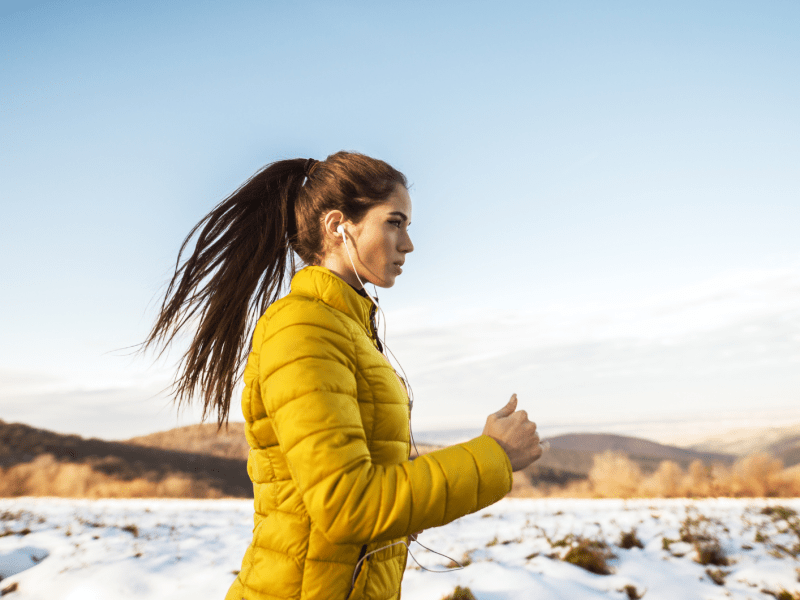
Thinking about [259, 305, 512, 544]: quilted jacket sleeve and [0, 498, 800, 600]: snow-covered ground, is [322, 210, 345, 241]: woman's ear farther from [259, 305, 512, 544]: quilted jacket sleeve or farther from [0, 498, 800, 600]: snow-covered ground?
[0, 498, 800, 600]: snow-covered ground

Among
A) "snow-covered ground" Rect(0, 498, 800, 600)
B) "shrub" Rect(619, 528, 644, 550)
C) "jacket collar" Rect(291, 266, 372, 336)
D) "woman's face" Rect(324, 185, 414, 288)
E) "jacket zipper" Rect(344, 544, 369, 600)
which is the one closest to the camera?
"jacket zipper" Rect(344, 544, 369, 600)

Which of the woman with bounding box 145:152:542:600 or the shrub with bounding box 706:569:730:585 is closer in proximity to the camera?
the woman with bounding box 145:152:542:600

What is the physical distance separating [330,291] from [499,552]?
4.10 metres

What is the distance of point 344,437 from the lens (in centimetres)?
126

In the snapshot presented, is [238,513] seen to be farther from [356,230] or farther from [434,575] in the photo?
[356,230]

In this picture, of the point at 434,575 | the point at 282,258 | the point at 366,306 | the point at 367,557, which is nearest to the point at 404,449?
the point at 367,557

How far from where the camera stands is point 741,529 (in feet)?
16.0

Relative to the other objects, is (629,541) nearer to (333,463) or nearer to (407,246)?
(407,246)

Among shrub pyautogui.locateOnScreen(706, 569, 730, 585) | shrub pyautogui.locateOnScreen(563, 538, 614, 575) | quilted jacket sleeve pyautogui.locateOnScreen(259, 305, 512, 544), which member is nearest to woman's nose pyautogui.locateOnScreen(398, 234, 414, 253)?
quilted jacket sleeve pyautogui.locateOnScreen(259, 305, 512, 544)

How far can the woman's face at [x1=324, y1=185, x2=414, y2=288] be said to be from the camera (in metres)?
1.91

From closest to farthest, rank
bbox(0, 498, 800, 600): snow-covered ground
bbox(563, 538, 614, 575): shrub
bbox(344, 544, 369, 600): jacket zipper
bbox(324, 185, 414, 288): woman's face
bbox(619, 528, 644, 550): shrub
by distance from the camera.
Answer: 1. bbox(344, 544, 369, 600): jacket zipper
2. bbox(324, 185, 414, 288): woman's face
3. bbox(0, 498, 800, 600): snow-covered ground
4. bbox(563, 538, 614, 575): shrub
5. bbox(619, 528, 644, 550): shrub

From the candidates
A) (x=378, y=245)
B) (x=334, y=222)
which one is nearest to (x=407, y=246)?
(x=378, y=245)

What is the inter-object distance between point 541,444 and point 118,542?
527cm

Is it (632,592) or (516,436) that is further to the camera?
(632,592)
